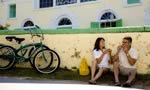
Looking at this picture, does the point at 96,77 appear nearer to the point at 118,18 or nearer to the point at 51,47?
the point at 51,47

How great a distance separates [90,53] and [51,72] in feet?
3.81

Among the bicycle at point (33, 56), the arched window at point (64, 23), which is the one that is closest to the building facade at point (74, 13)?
the arched window at point (64, 23)

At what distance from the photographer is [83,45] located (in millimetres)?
9711

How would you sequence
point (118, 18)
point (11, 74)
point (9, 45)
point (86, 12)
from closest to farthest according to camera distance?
point (11, 74), point (9, 45), point (118, 18), point (86, 12)

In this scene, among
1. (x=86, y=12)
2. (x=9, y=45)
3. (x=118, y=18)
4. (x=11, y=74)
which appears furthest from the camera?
(x=86, y=12)

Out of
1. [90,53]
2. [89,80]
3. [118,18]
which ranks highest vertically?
[118,18]

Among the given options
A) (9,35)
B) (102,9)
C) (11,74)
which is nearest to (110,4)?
(102,9)

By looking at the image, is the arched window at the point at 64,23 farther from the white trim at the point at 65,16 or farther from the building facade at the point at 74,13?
the white trim at the point at 65,16

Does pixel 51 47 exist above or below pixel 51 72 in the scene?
above

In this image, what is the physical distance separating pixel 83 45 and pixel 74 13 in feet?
26.1

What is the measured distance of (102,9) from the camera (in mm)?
16469

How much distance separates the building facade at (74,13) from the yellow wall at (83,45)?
5733 millimetres

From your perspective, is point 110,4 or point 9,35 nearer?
point 9,35

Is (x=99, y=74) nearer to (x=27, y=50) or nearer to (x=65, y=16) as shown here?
(x=27, y=50)
